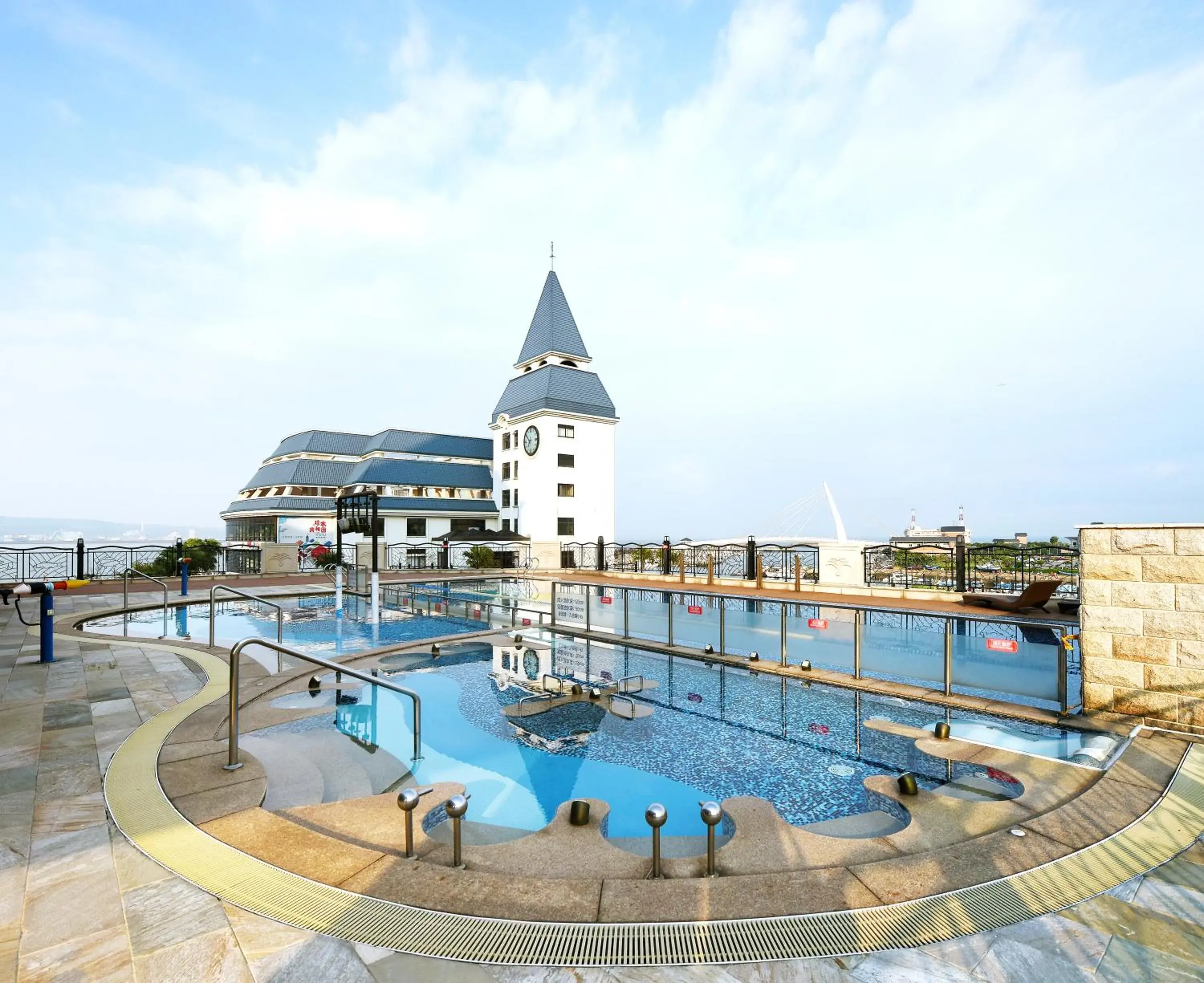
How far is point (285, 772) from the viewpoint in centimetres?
542

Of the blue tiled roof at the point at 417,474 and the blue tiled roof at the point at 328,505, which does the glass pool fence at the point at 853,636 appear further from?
the blue tiled roof at the point at 417,474

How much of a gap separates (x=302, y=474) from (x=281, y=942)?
1710 inches

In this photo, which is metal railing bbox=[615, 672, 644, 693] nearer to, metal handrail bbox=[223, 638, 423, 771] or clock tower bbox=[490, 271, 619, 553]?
metal handrail bbox=[223, 638, 423, 771]

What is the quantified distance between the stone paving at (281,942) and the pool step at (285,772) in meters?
1.21

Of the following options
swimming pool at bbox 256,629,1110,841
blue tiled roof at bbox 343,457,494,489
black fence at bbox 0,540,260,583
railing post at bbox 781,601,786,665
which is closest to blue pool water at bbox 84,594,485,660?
swimming pool at bbox 256,629,1110,841

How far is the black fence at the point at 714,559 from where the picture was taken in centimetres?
2188

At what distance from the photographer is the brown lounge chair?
12.2 m

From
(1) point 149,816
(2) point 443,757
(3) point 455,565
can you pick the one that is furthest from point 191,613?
(3) point 455,565

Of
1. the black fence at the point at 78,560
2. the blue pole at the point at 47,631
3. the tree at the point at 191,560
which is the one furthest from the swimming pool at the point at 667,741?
the tree at the point at 191,560

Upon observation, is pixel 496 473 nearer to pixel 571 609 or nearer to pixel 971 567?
pixel 571 609

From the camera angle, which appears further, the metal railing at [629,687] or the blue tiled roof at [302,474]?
the blue tiled roof at [302,474]

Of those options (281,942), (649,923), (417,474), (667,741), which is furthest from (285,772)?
(417,474)

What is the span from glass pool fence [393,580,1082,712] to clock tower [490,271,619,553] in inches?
1008

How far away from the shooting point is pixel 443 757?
6.39 meters
